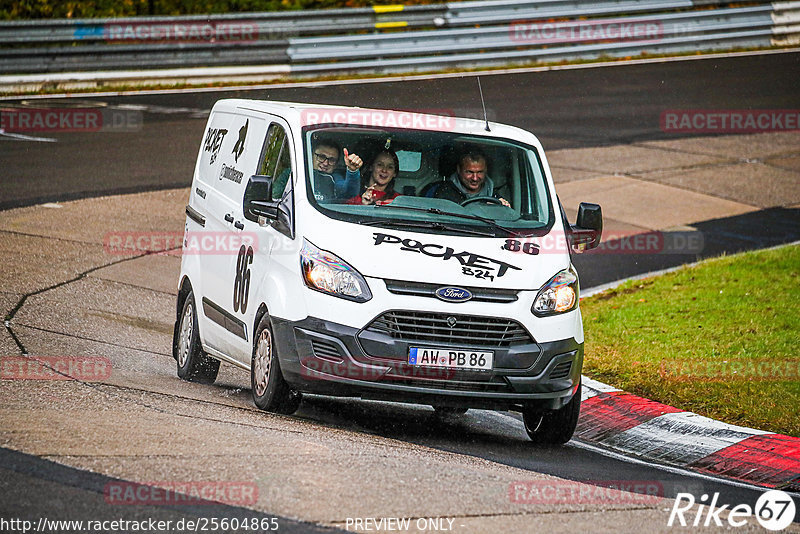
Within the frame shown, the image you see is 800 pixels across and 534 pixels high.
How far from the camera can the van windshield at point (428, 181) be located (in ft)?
25.8

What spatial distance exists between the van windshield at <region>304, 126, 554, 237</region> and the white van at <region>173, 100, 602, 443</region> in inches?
0.4

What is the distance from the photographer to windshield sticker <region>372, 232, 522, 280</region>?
7.39 metres

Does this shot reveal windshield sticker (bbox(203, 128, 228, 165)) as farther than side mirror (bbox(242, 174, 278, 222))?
Yes

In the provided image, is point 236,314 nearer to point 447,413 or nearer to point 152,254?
point 447,413

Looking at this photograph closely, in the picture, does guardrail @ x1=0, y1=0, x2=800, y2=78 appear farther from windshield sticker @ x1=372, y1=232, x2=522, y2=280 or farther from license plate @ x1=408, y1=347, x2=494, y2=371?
license plate @ x1=408, y1=347, x2=494, y2=371

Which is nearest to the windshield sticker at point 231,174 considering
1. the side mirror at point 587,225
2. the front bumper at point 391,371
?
the front bumper at point 391,371

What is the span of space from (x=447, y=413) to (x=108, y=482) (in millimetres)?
4084

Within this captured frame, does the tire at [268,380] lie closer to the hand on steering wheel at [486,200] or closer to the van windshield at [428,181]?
the van windshield at [428,181]

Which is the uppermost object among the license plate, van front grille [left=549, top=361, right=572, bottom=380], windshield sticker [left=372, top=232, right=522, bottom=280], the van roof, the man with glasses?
the van roof

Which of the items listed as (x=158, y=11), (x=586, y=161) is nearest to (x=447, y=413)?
(x=586, y=161)

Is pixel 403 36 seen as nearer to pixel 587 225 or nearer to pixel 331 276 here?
pixel 587 225

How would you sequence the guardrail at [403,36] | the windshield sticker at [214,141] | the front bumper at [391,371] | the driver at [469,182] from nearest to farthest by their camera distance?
the front bumper at [391,371] → the driver at [469,182] → the windshield sticker at [214,141] → the guardrail at [403,36]

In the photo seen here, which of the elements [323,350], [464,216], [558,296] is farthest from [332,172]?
[558,296]

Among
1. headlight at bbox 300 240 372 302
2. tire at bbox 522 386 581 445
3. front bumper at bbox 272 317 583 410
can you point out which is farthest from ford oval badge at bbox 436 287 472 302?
tire at bbox 522 386 581 445
